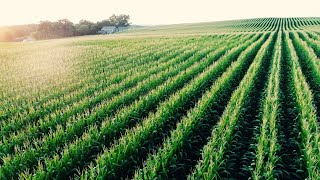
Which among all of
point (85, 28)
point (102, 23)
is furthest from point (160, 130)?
point (102, 23)

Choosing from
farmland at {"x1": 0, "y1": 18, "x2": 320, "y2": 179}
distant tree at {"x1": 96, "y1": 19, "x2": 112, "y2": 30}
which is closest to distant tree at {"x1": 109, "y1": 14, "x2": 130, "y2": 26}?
distant tree at {"x1": 96, "y1": 19, "x2": 112, "y2": 30}

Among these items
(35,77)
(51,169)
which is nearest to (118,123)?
(51,169)

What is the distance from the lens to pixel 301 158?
6.57m

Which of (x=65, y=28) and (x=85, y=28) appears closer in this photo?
(x=65, y=28)

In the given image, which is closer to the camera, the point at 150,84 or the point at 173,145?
the point at 173,145

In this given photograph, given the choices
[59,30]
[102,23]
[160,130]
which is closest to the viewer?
[160,130]

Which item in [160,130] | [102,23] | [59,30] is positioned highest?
[102,23]

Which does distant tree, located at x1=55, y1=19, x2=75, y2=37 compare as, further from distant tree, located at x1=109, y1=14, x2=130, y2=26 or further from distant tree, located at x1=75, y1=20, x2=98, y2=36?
distant tree, located at x1=109, y1=14, x2=130, y2=26

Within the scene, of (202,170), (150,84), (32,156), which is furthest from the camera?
(150,84)

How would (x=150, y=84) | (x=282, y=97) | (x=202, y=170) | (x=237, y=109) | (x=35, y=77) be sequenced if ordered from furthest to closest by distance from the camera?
1. (x=35, y=77)
2. (x=150, y=84)
3. (x=282, y=97)
4. (x=237, y=109)
5. (x=202, y=170)

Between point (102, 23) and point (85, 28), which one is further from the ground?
point (102, 23)

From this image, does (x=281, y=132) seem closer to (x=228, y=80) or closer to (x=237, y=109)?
(x=237, y=109)

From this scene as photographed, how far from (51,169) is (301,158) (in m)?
4.83

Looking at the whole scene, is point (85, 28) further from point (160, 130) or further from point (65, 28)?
point (160, 130)
